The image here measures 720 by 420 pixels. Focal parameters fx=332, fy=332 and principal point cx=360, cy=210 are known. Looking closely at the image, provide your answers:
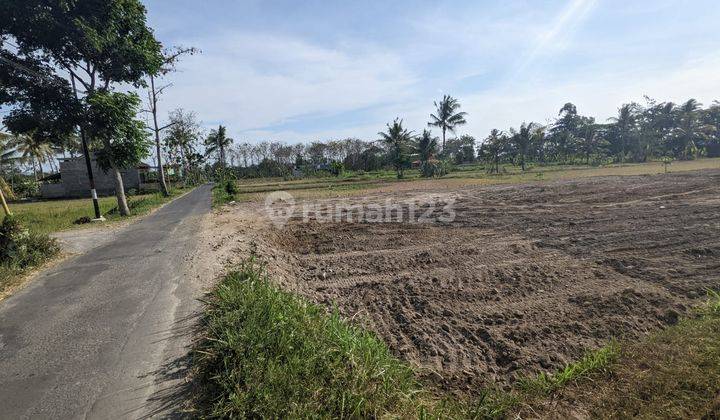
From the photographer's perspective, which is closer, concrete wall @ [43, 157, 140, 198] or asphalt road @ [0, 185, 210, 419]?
asphalt road @ [0, 185, 210, 419]

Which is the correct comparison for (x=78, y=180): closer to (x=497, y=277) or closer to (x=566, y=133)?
(x=497, y=277)

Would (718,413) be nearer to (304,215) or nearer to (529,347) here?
(529,347)

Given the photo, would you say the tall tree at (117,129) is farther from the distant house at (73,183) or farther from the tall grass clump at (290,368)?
the distant house at (73,183)

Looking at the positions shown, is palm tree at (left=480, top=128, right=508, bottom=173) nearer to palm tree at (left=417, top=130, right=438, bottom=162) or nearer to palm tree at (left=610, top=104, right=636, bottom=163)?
palm tree at (left=417, top=130, right=438, bottom=162)

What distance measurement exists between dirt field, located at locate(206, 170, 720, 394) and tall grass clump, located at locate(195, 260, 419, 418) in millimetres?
844

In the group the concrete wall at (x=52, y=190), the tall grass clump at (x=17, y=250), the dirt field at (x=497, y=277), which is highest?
the concrete wall at (x=52, y=190)

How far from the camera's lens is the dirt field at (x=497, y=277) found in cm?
390

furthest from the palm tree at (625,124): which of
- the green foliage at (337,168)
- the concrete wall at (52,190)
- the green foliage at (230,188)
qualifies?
the concrete wall at (52,190)

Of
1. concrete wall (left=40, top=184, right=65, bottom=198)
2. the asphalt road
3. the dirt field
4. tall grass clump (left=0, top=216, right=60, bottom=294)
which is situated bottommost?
the dirt field

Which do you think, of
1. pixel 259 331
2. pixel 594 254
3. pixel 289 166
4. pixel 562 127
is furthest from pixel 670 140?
pixel 259 331

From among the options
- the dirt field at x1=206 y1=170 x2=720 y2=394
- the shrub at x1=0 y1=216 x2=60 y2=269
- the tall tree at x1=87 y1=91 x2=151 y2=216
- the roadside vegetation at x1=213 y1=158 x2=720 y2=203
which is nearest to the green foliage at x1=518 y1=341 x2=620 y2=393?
the dirt field at x1=206 y1=170 x2=720 y2=394

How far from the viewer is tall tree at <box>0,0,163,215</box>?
10258 mm

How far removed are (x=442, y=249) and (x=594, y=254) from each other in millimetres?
2951

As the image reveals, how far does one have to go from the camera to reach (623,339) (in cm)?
390
